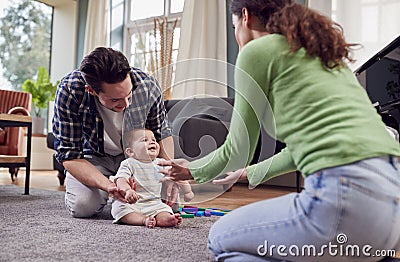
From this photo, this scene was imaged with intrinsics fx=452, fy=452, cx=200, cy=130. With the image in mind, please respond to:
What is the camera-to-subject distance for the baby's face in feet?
4.65

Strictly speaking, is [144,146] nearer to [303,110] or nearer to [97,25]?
[303,110]

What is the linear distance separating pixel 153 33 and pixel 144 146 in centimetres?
333

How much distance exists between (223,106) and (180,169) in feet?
2.06

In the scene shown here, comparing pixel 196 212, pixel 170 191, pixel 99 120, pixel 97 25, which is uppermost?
pixel 97 25

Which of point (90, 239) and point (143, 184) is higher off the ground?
point (143, 184)

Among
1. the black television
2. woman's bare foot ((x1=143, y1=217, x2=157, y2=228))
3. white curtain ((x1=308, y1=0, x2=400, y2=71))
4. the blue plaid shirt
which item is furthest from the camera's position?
white curtain ((x1=308, y1=0, x2=400, y2=71))

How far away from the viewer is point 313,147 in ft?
2.56

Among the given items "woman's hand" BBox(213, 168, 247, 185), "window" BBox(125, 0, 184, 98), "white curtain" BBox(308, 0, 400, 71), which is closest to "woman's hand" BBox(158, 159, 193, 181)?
"woman's hand" BBox(213, 168, 247, 185)

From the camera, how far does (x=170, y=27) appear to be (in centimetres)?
440

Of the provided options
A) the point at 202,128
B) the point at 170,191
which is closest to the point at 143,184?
the point at 170,191

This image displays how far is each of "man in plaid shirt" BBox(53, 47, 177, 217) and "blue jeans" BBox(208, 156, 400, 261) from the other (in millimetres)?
573

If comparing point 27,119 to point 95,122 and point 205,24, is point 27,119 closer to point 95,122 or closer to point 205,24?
point 95,122

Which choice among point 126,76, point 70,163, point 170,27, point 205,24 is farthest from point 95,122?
point 170,27

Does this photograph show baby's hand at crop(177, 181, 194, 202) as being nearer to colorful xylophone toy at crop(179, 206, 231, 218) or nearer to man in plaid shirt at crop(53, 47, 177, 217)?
man in plaid shirt at crop(53, 47, 177, 217)
